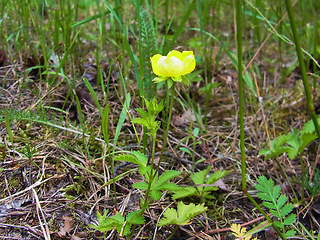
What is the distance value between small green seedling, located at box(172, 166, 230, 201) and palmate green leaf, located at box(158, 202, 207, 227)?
0.09m

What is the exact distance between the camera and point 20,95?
1904 mm

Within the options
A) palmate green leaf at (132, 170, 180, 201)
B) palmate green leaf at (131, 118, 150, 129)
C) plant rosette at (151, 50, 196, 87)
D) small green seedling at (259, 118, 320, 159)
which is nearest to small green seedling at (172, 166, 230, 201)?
palmate green leaf at (132, 170, 180, 201)

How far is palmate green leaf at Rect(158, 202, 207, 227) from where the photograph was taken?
4.13ft

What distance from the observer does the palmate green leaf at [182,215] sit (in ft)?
4.13

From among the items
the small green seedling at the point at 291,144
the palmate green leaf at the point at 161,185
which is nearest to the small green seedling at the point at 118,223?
the palmate green leaf at the point at 161,185

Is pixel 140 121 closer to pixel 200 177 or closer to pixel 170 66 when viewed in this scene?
pixel 170 66

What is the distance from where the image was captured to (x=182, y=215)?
51.6 inches

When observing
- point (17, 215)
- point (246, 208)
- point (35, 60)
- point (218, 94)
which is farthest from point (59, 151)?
point (218, 94)

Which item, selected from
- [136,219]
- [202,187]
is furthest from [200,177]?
[136,219]

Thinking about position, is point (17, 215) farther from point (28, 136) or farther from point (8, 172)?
point (28, 136)

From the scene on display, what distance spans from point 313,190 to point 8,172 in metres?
1.54

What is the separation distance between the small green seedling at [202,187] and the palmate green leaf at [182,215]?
93mm

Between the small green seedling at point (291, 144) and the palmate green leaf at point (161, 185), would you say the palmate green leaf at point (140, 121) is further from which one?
the small green seedling at point (291, 144)

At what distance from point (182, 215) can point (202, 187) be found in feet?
0.75
